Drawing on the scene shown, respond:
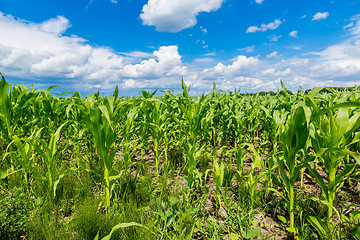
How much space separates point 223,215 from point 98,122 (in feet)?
5.41

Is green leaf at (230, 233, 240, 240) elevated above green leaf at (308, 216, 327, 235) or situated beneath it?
situated beneath

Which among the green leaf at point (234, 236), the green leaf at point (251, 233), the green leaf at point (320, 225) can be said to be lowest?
the green leaf at point (234, 236)

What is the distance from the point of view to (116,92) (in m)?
2.30

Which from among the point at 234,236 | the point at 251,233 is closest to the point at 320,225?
the point at 251,233

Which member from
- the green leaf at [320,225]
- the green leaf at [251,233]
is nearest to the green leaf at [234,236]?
the green leaf at [251,233]

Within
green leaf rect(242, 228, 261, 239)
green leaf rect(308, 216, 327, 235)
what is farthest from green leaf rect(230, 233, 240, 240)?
green leaf rect(308, 216, 327, 235)

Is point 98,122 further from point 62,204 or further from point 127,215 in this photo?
point 62,204

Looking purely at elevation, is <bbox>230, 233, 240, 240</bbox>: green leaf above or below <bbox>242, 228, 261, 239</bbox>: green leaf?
below

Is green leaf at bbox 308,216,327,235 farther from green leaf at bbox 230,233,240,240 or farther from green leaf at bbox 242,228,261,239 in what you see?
green leaf at bbox 230,233,240,240

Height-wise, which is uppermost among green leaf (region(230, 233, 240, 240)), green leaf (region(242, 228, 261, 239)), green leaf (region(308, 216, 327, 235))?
green leaf (region(308, 216, 327, 235))

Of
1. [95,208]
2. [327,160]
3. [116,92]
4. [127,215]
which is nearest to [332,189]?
[327,160]

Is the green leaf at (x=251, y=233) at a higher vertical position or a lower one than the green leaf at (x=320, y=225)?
lower

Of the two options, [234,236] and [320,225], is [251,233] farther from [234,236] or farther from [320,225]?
[320,225]

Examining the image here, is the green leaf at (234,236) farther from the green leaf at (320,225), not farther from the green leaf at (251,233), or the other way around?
the green leaf at (320,225)
